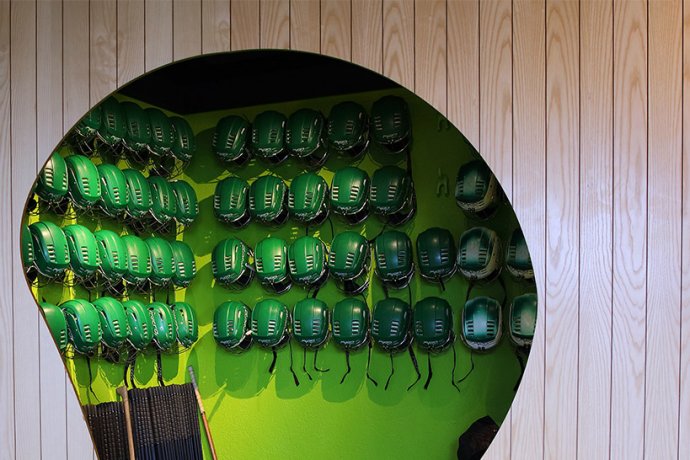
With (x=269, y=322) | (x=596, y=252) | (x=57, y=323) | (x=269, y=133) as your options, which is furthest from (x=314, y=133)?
(x=596, y=252)

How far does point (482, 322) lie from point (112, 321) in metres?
2.23

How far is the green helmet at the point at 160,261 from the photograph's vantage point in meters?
5.21

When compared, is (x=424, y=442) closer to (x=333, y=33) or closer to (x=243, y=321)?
(x=243, y=321)

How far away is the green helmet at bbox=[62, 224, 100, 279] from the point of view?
14.8 feet

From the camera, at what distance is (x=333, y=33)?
302cm

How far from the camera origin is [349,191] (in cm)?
511

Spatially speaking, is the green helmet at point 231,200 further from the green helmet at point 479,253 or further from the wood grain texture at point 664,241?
the wood grain texture at point 664,241

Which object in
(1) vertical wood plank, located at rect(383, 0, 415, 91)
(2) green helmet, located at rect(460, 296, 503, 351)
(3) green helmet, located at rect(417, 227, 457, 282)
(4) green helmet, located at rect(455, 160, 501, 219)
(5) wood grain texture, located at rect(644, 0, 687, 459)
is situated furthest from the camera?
(3) green helmet, located at rect(417, 227, 457, 282)

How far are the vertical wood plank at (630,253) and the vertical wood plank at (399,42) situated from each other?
2.47 feet

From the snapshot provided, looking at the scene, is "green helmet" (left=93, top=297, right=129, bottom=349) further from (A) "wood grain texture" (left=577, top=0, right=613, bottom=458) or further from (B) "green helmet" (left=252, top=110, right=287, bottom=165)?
(A) "wood grain texture" (left=577, top=0, right=613, bottom=458)

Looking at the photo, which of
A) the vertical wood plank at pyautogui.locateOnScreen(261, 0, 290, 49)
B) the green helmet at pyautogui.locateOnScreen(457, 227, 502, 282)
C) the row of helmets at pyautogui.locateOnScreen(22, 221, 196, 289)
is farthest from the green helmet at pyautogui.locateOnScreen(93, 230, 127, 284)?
the vertical wood plank at pyautogui.locateOnScreen(261, 0, 290, 49)

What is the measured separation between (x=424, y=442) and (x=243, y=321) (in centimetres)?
146

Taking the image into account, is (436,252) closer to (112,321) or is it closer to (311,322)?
(311,322)

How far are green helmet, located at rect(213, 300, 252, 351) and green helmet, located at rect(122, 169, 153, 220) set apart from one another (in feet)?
2.85
